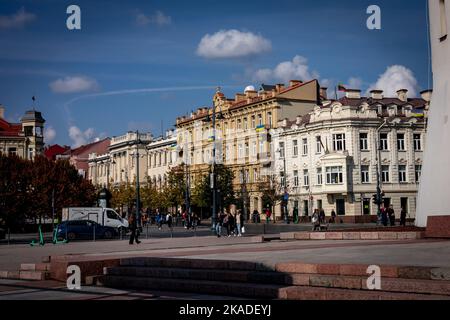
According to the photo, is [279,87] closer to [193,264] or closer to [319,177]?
[319,177]

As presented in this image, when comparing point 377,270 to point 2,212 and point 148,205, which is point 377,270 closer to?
point 2,212

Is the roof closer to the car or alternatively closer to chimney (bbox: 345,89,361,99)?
chimney (bbox: 345,89,361,99)

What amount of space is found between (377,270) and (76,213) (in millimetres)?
36528

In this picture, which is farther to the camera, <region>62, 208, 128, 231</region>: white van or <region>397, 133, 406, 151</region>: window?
<region>397, 133, 406, 151</region>: window


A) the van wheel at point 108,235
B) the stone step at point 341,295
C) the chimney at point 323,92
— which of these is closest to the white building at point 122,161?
the chimney at point 323,92

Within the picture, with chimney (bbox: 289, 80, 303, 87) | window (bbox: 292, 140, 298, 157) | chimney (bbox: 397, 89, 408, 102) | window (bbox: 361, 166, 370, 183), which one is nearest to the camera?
window (bbox: 361, 166, 370, 183)

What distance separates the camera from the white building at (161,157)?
9788 cm

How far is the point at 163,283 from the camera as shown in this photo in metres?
13.9

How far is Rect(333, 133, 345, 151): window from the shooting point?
228 ft

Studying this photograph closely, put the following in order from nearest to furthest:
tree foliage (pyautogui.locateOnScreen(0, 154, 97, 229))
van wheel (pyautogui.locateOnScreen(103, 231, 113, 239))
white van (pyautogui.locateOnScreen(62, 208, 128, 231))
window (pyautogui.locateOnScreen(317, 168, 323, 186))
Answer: van wheel (pyautogui.locateOnScreen(103, 231, 113, 239)) < white van (pyautogui.locateOnScreen(62, 208, 128, 231)) < tree foliage (pyautogui.locateOnScreen(0, 154, 97, 229)) < window (pyautogui.locateOnScreen(317, 168, 323, 186))

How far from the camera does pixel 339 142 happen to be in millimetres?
69562

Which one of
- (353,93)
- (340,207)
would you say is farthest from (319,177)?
(353,93)

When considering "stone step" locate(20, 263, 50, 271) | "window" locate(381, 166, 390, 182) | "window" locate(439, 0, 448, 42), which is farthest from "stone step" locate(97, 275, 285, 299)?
"window" locate(381, 166, 390, 182)

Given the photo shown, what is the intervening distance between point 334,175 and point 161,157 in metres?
39.2
